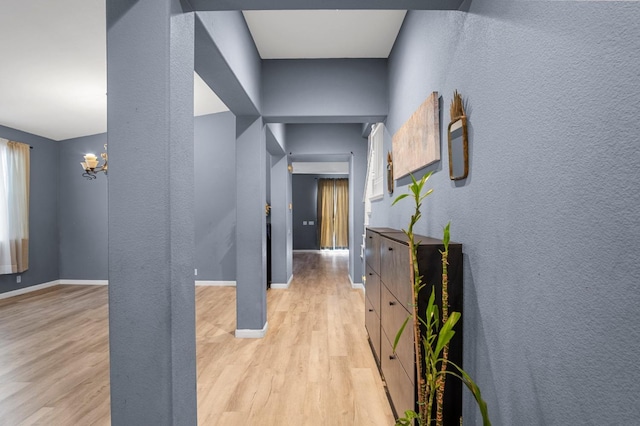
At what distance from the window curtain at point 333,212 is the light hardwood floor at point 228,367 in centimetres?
635

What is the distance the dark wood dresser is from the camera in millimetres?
1562

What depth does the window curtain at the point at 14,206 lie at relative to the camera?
5.04m

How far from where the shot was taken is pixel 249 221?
358 centimetres

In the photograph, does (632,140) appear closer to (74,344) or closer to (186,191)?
(186,191)

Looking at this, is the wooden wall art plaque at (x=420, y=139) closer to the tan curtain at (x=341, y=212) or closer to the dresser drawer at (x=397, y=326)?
the dresser drawer at (x=397, y=326)

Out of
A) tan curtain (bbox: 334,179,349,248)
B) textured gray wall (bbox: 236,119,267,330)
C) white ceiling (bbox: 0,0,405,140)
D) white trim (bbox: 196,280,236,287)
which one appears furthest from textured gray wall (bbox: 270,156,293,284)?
tan curtain (bbox: 334,179,349,248)

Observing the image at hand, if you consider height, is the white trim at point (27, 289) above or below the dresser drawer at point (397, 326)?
below

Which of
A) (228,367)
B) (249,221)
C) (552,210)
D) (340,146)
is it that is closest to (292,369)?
(228,367)

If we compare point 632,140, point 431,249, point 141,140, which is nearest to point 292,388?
point 431,249

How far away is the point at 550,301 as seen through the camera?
0.99 meters

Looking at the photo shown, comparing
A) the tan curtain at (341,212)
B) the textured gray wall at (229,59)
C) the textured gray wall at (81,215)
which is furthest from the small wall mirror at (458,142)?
the tan curtain at (341,212)

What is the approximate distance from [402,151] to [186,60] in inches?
68.8

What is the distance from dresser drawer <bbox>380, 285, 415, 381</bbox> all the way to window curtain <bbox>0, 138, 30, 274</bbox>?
588 cm

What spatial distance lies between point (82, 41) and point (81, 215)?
4075 millimetres
